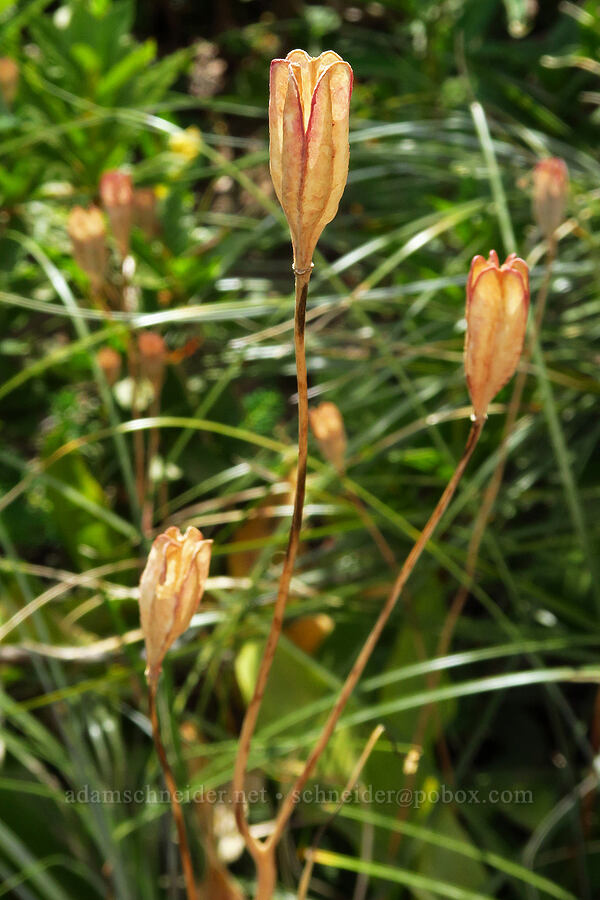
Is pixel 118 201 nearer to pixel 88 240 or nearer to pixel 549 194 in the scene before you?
pixel 88 240

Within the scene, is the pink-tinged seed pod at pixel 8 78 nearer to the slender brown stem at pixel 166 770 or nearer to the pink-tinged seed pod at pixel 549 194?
the pink-tinged seed pod at pixel 549 194

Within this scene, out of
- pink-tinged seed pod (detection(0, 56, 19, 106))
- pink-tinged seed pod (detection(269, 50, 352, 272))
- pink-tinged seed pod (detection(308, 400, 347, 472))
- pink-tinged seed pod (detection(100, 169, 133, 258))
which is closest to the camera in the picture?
pink-tinged seed pod (detection(269, 50, 352, 272))

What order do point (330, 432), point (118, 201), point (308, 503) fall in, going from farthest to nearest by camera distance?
point (308, 503), point (118, 201), point (330, 432)

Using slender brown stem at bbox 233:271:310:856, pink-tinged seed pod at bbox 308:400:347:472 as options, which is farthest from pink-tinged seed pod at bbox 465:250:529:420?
pink-tinged seed pod at bbox 308:400:347:472

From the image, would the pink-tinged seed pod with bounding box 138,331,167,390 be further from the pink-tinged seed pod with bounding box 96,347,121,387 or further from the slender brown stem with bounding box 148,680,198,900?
the slender brown stem with bounding box 148,680,198,900

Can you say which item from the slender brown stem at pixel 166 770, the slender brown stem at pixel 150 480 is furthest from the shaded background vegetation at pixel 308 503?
the slender brown stem at pixel 166 770

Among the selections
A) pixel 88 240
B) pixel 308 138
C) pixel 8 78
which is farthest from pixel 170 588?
pixel 8 78
